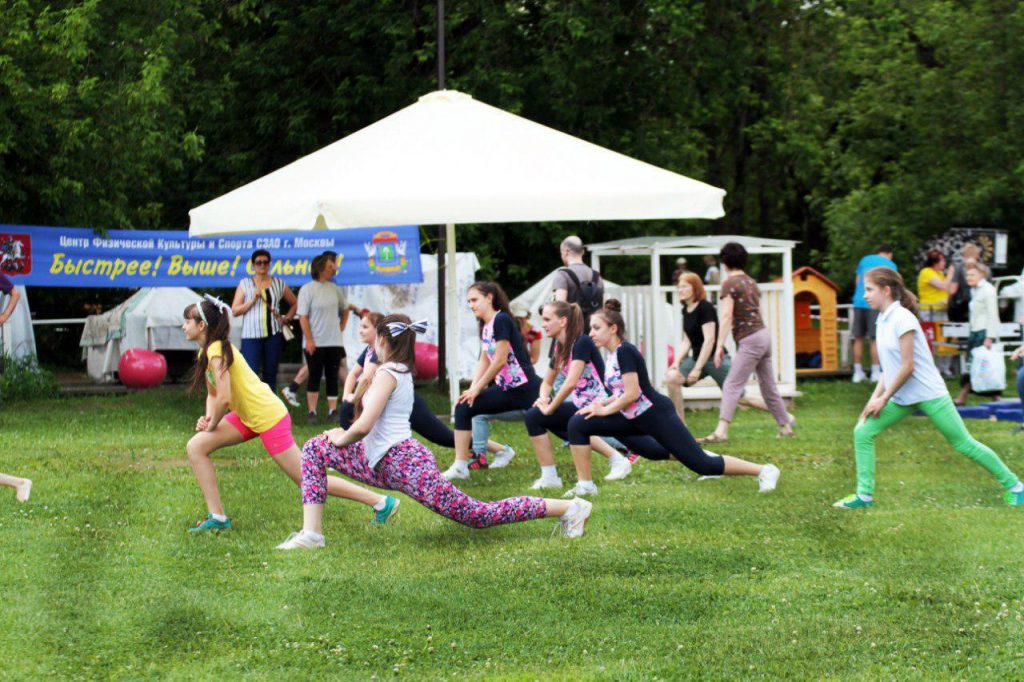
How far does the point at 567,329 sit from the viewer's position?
11.1 metres

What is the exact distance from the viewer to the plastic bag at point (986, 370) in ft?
51.2

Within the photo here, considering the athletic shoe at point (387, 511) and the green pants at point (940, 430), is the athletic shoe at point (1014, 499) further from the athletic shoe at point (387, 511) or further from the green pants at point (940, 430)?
the athletic shoe at point (387, 511)

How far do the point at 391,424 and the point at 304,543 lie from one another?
2.81ft

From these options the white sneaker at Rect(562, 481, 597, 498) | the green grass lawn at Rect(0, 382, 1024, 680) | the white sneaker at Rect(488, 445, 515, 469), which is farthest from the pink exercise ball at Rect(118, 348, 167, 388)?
the white sneaker at Rect(562, 481, 597, 498)

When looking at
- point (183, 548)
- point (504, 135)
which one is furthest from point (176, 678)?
point (504, 135)

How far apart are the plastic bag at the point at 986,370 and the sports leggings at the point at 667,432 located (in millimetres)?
6573

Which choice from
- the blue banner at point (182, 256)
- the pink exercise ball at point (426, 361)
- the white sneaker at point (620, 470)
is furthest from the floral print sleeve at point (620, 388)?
the pink exercise ball at point (426, 361)

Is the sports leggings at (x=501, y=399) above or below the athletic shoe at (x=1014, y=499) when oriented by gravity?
above

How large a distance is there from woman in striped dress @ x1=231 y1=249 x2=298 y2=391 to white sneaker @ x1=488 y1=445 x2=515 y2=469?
4042 mm

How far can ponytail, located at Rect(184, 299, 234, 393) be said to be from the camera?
8906mm

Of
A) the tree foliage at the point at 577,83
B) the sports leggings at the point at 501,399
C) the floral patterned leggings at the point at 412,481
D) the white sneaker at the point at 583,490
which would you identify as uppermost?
the tree foliage at the point at 577,83

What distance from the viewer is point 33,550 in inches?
338

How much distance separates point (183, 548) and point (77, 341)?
18.7 meters

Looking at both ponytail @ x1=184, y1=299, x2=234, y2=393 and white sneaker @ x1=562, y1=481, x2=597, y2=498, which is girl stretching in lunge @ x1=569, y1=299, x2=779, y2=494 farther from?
ponytail @ x1=184, y1=299, x2=234, y2=393
